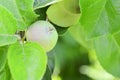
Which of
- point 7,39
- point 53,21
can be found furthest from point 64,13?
point 7,39

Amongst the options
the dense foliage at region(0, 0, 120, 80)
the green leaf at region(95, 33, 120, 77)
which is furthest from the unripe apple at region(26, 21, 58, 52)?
the green leaf at region(95, 33, 120, 77)

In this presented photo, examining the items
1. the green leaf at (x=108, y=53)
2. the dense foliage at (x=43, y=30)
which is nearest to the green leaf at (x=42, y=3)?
the dense foliage at (x=43, y=30)

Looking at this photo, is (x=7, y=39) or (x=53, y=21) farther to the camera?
(x=53, y=21)

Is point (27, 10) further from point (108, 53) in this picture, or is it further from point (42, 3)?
point (108, 53)

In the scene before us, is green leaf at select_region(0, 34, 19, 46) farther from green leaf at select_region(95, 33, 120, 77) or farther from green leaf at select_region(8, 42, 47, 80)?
green leaf at select_region(95, 33, 120, 77)

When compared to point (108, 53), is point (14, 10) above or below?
above

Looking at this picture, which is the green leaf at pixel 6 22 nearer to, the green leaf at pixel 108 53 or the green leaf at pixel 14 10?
the green leaf at pixel 14 10
